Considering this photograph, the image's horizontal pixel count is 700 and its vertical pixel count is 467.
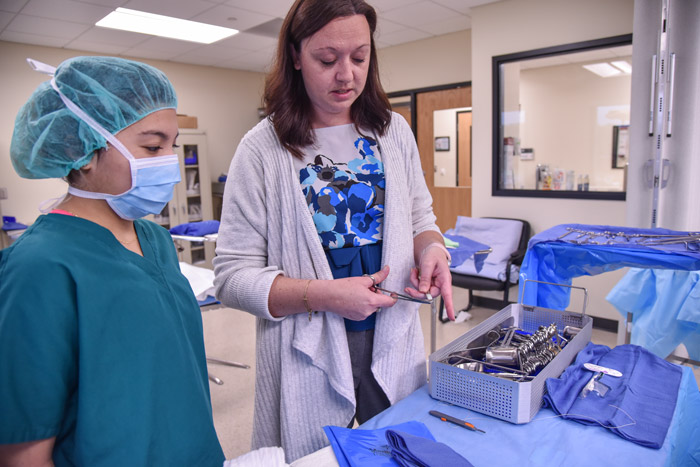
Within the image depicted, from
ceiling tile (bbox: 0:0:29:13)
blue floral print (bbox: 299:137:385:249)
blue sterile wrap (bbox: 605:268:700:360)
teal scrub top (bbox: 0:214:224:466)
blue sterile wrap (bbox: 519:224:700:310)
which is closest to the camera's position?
teal scrub top (bbox: 0:214:224:466)

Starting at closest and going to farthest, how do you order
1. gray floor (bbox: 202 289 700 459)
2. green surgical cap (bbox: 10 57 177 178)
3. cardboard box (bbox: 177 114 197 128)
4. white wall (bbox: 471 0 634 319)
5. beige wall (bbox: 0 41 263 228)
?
green surgical cap (bbox: 10 57 177 178), gray floor (bbox: 202 289 700 459), white wall (bbox: 471 0 634 319), beige wall (bbox: 0 41 263 228), cardboard box (bbox: 177 114 197 128)

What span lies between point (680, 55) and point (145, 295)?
294cm

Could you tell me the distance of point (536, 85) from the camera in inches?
161

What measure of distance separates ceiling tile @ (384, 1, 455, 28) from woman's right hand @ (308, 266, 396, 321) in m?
3.63

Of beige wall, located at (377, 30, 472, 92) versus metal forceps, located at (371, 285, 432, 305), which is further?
beige wall, located at (377, 30, 472, 92)

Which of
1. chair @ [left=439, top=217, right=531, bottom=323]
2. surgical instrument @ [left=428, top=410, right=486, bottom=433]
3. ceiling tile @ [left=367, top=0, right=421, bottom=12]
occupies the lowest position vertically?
chair @ [left=439, top=217, right=531, bottom=323]

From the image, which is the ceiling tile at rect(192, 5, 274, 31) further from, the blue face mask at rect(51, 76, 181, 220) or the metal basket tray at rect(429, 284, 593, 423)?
the metal basket tray at rect(429, 284, 593, 423)

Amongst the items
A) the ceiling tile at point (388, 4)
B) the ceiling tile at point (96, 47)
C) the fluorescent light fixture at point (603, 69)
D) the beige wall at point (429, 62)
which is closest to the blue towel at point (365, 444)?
the ceiling tile at point (388, 4)

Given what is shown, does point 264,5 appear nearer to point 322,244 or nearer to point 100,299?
point 322,244

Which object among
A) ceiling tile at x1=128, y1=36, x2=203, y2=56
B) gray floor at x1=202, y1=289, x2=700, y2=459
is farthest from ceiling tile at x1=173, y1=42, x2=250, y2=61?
gray floor at x1=202, y1=289, x2=700, y2=459

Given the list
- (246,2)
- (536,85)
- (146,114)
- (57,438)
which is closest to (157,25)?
(246,2)

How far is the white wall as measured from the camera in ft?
11.2

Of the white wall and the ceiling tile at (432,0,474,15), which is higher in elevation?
the ceiling tile at (432,0,474,15)

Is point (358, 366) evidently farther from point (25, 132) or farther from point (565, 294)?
point (565, 294)
